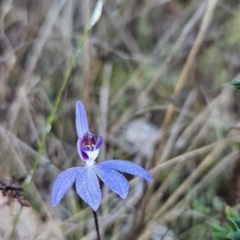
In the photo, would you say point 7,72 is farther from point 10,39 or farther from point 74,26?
point 74,26

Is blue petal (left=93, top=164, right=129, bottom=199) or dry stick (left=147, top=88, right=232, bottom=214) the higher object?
blue petal (left=93, top=164, right=129, bottom=199)

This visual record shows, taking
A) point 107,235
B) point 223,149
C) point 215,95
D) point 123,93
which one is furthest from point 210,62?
point 107,235

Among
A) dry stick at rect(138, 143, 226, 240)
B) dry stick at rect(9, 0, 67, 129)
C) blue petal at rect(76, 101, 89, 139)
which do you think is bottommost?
dry stick at rect(138, 143, 226, 240)

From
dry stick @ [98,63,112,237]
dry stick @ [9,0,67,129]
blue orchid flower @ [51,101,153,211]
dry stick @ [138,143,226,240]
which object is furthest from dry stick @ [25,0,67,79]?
blue orchid flower @ [51,101,153,211]

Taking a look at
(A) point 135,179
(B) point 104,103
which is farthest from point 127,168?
(B) point 104,103

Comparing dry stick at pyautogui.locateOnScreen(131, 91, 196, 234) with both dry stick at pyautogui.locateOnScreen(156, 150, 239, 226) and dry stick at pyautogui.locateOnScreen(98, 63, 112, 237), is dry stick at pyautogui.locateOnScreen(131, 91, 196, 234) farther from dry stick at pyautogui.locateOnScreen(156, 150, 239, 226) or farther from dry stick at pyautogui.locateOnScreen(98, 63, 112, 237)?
dry stick at pyautogui.locateOnScreen(98, 63, 112, 237)

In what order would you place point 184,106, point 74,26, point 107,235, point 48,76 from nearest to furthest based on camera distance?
point 107,235 → point 184,106 → point 48,76 → point 74,26

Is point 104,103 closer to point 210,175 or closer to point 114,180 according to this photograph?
point 210,175
